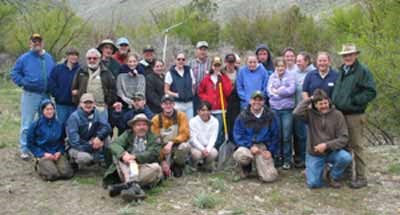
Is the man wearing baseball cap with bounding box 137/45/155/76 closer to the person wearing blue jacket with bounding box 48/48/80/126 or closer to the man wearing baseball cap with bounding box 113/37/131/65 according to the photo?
the man wearing baseball cap with bounding box 113/37/131/65

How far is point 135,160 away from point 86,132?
104 centimetres

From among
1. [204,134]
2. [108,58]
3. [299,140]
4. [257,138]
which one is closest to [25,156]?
[108,58]

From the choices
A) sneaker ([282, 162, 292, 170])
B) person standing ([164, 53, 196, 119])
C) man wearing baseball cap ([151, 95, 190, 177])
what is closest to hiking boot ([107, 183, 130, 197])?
man wearing baseball cap ([151, 95, 190, 177])

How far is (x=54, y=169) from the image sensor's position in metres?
8.17

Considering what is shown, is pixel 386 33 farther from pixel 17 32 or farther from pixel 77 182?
pixel 17 32

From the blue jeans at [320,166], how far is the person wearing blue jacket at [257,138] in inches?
20.2

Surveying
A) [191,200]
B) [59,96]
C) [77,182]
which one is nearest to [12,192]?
[77,182]

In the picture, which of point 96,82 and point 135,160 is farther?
point 96,82

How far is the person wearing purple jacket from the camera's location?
8.51 meters

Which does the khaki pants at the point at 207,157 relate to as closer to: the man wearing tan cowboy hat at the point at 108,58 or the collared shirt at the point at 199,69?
the collared shirt at the point at 199,69

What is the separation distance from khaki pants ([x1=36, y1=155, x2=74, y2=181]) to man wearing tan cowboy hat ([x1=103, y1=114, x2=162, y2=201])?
27.3 inches

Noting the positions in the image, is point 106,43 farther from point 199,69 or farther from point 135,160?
point 135,160

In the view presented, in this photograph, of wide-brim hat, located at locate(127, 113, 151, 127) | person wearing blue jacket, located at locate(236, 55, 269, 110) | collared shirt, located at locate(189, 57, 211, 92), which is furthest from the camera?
collared shirt, located at locate(189, 57, 211, 92)

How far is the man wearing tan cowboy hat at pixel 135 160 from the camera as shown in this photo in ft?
24.5
